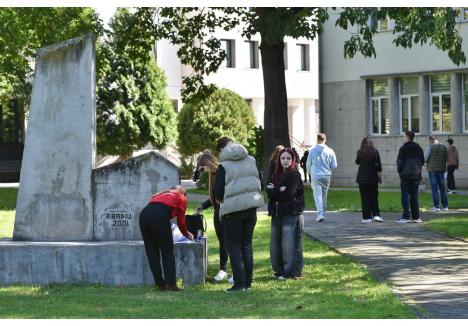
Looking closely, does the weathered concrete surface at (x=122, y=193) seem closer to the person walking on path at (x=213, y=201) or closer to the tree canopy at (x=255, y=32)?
the person walking on path at (x=213, y=201)

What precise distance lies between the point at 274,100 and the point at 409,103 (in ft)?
36.4

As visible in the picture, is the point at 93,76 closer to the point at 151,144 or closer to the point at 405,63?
the point at 405,63

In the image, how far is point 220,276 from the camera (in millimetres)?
14305

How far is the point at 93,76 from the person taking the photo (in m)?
14.9

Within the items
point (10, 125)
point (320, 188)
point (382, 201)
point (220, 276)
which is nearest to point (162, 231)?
point (220, 276)

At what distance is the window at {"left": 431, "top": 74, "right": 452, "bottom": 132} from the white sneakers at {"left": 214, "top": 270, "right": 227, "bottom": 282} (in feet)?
93.6

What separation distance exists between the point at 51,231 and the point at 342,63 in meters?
30.7

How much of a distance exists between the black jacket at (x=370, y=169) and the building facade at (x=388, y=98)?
18.6 m

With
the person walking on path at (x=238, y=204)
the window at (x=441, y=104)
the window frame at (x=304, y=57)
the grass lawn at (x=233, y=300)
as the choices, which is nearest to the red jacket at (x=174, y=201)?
the person walking on path at (x=238, y=204)

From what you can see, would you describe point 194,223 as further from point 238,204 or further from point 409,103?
point 409,103

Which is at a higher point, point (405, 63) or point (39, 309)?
point (405, 63)

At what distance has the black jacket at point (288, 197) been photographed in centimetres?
1411

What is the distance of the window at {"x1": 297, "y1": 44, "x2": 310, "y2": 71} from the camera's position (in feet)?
230
